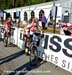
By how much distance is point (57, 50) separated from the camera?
973cm

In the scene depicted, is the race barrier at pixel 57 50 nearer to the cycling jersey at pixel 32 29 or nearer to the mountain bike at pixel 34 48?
the mountain bike at pixel 34 48

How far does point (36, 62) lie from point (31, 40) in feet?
5.11

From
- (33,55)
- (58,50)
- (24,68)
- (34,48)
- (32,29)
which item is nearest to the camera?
(24,68)

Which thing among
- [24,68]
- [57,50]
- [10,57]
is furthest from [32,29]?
[24,68]

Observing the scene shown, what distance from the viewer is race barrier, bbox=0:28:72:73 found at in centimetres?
900

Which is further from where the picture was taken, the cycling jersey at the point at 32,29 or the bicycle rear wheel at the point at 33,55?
the cycling jersey at the point at 32,29

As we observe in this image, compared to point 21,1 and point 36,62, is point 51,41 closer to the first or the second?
point 36,62

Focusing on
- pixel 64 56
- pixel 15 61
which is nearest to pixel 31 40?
pixel 15 61

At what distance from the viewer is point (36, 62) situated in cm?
1012

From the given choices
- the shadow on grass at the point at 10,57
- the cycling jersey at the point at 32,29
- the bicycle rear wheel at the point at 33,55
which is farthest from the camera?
the cycling jersey at the point at 32,29

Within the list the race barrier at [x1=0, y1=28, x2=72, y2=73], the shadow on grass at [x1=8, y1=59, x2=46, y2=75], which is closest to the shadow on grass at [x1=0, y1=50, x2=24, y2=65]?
the shadow on grass at [x1=8, y1=59, x2=46, y2=75]

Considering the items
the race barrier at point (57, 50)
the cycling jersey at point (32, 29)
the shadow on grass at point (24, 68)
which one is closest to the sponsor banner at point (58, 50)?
the race barrier at point (57, 50)

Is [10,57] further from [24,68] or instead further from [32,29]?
[24,68]

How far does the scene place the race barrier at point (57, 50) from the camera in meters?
9.00
